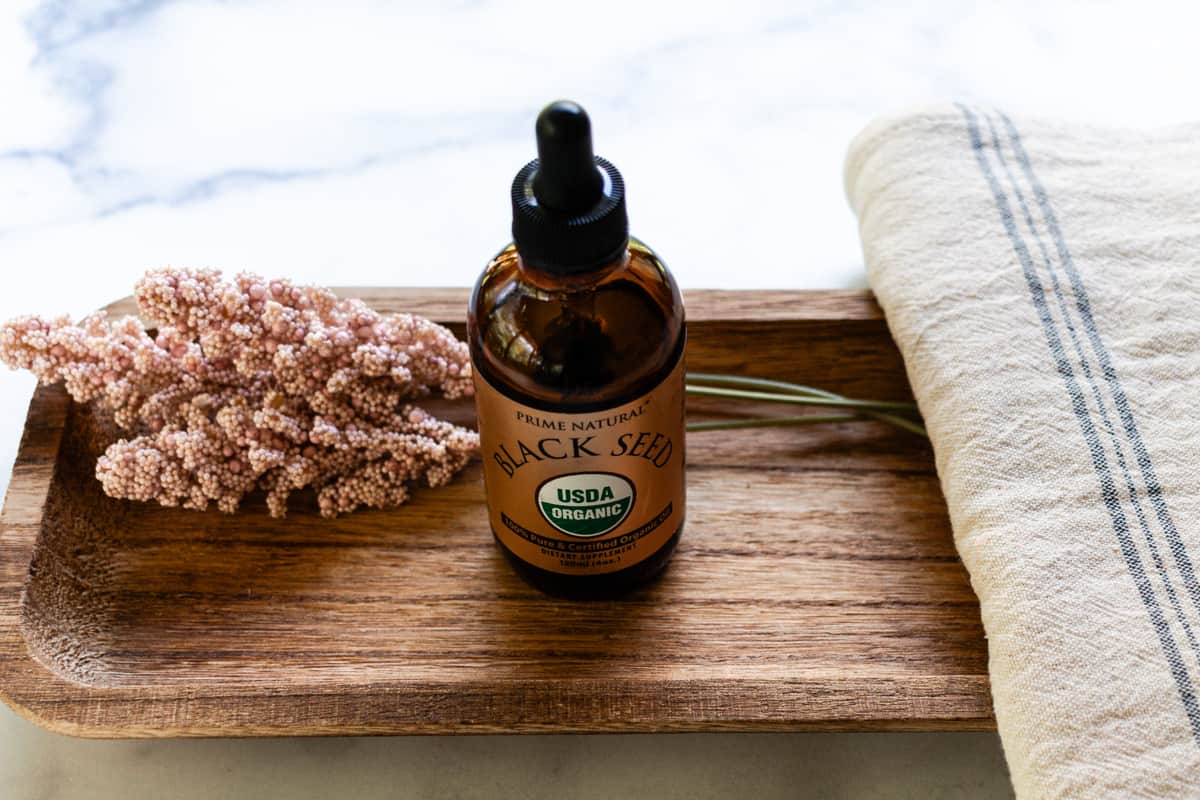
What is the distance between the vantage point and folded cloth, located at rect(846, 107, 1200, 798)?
52 cm

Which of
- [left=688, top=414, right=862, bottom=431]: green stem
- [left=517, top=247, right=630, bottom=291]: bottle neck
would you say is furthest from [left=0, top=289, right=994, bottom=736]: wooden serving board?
[left=517, top=247, right=630, bottom=291]: bottle neck

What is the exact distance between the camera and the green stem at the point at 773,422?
0.71 m

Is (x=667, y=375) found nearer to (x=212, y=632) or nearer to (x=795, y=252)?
(x=212, y=632)

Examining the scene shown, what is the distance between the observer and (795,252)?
91 cm

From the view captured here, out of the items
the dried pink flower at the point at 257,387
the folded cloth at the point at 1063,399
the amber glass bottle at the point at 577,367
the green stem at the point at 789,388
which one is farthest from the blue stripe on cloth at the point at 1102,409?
the dried pink flower at the point at 257,387

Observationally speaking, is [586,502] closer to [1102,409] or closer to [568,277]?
[568,277]

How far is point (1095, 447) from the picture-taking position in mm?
594

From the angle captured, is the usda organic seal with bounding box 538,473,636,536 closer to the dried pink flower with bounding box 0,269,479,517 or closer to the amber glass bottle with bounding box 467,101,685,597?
the amber glass bottle with bounding box 467,101,685,597

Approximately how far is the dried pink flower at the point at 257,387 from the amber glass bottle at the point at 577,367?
0.37 ft

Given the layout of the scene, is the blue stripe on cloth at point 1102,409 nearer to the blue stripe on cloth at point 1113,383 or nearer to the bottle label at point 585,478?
the blue stripe on cloth at point 1113,383

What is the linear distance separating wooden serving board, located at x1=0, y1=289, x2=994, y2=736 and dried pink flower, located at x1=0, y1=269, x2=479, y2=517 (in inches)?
1.1

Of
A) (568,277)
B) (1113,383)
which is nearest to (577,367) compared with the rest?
(568,277)

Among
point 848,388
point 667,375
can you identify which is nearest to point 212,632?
point 667,375

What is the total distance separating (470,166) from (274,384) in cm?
35
